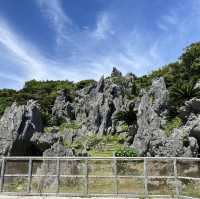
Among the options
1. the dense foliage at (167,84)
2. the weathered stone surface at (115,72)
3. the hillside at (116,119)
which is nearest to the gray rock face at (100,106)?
the hillside at (116,119)

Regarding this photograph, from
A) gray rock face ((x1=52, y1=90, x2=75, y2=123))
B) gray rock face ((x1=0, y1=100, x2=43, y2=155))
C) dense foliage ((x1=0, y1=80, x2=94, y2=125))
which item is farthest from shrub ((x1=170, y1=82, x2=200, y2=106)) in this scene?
dense foliage ((x1=0, y1=80, x2=94, y2=125))

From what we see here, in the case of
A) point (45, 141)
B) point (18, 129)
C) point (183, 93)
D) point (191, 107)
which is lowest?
point (45, 141)

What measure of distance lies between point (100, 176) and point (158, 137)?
1274 cm

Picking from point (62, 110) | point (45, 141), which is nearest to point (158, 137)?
point (45, 141)

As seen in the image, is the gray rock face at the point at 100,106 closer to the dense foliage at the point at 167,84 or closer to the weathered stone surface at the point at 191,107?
the dense foliage at the point at 167,84

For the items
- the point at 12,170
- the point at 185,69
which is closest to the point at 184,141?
the point at 12,170

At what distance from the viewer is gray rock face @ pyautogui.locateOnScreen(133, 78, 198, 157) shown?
22.7 metres

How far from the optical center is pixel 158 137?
80.3 feet

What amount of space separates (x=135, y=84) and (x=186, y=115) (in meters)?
39.7

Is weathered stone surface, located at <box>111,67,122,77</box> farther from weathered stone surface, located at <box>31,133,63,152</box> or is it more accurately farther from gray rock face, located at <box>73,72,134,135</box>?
weathered stone surface, located at <box>31,133,63,152</box>

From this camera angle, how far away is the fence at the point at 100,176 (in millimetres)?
11656

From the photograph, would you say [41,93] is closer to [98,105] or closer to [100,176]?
[98,105]

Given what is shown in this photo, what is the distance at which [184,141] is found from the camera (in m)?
23.4

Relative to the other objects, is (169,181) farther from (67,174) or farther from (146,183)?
(67,174)
